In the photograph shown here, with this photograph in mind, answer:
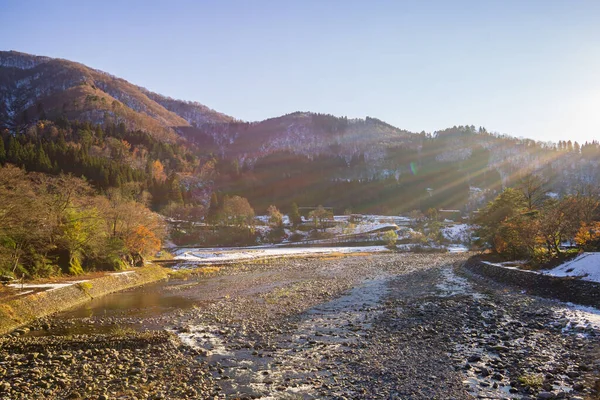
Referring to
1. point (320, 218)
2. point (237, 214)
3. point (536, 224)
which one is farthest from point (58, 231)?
point (320, 218)

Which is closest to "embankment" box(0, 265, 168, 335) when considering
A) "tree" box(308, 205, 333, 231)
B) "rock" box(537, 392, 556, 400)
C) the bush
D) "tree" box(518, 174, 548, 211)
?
"rock" box(537, 392, 556, 400)

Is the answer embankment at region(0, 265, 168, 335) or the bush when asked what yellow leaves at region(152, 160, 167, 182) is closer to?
the bush

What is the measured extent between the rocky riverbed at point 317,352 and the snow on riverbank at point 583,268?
12.7ft

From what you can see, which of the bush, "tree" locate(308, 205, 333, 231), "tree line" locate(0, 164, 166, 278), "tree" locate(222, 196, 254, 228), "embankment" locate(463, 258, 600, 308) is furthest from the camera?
"tree" locate(308, 205, 333, 231)

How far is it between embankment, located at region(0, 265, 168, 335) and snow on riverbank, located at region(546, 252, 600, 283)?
32521 millimetres

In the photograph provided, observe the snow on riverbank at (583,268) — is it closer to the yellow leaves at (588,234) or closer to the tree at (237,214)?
the yellow leaves at (588,234)

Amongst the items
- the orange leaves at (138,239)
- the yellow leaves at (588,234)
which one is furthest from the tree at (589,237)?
the orange leaves at (138,239)

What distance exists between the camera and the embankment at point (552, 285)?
842 inches

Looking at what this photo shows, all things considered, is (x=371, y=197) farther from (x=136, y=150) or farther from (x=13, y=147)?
(x=13, y=147)

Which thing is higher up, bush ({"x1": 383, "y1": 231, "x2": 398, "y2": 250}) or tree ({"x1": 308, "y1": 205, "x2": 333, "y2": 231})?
tree ({"x1": 308, "y1": 205, "x2": 333, "y2": 231})

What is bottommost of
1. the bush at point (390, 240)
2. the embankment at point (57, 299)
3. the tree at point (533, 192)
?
the bush at point (390, 240)

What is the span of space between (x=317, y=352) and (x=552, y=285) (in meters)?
19.8

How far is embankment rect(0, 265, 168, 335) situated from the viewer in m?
18.7

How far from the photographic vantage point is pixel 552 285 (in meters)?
25.0
